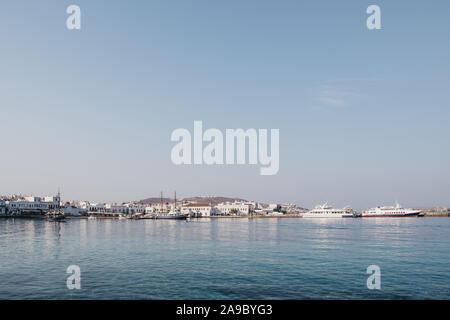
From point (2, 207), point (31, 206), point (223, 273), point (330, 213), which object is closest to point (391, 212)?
point (330, 213)

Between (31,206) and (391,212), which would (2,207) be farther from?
(391,212)

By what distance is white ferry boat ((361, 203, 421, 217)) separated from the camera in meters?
181

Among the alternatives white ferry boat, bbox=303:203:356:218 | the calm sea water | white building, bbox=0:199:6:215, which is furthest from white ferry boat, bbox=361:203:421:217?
white building, bbox=0:199:6:215

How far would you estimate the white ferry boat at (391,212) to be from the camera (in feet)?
595

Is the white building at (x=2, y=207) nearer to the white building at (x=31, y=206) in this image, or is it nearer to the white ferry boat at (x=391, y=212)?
the white building at (x=31, y=206)

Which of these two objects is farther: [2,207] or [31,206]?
[31,206]

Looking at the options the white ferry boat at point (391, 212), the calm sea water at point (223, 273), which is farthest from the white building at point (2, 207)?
the white ferry boat at point (391, 212)

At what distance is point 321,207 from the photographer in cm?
19688

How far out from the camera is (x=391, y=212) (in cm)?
18050

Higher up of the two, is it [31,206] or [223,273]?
[223,273]
